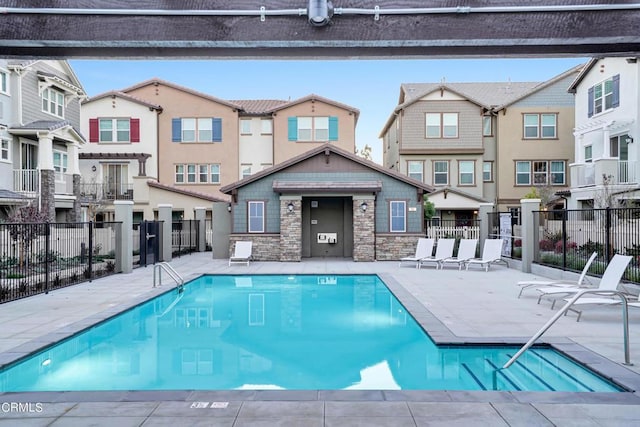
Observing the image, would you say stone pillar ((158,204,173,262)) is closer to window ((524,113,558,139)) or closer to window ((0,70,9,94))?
window ((0,70,9,94))

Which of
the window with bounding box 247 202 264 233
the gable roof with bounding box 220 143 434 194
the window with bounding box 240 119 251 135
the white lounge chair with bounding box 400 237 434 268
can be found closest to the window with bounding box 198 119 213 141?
the window with bounding box 240 119 251 135

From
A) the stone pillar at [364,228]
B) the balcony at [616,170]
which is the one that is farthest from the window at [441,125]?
the stone pillar at [364,228]

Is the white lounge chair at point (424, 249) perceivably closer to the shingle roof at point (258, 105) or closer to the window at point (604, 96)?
the window at point (604, 96)

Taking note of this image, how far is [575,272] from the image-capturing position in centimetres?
1314

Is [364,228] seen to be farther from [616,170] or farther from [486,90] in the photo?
[486,90]

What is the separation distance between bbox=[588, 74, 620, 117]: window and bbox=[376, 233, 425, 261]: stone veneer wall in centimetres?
1260

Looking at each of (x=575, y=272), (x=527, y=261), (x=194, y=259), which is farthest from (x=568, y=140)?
(x=194, y=259)

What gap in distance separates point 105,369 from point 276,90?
3249 centimetres

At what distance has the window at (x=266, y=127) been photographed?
31141mm

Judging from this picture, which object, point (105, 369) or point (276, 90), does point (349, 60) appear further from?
point (276, 90)

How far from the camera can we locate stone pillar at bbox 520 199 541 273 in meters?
15.6

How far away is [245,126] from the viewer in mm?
31281

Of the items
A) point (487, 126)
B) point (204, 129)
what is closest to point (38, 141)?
point (204, 129)
